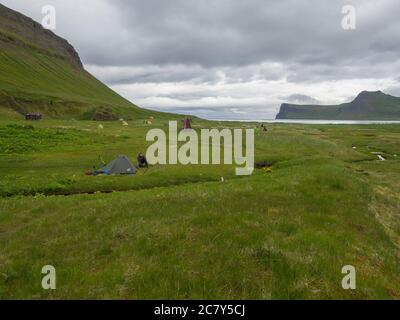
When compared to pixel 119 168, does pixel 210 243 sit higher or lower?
lower

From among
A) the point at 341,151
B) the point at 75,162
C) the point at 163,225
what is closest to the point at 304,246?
the point at 163,225

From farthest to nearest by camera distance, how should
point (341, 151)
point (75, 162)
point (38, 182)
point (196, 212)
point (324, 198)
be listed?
point (341, 151) < point (75, 162) < point (38, 182) < point (324, 198) < point (196, 212)

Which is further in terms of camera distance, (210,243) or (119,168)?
(119,168)

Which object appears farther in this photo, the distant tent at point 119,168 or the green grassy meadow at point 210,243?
the distant tent at point 119,168

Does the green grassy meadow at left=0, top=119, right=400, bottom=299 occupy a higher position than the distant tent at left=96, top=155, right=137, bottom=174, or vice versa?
the distant tent at left=96, top=155, right=137, bottom=174

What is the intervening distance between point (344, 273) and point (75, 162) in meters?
35.1

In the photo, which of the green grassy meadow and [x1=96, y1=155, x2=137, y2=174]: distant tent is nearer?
the green grassy meadow

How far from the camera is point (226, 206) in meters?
18.8

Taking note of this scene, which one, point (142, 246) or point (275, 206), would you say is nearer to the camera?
point (142, 246)

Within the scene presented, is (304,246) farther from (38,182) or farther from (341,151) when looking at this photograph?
(341,151)

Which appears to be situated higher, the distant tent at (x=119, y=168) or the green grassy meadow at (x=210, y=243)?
the distant tent at (x=119, y=168)
